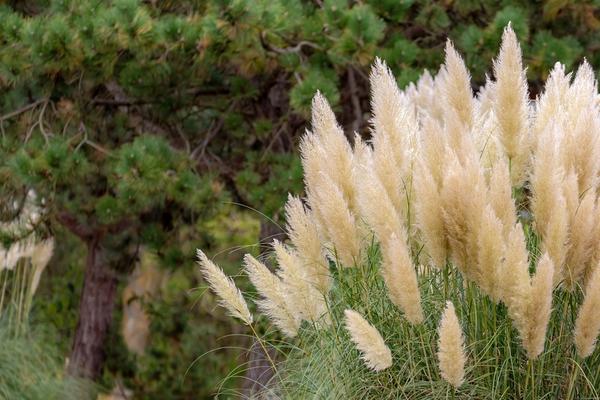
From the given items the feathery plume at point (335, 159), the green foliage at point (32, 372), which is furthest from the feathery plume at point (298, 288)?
the green foliage at point (32, 372)

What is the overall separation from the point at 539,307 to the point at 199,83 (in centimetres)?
457

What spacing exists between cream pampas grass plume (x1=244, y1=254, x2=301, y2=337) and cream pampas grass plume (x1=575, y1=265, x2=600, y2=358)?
75cm

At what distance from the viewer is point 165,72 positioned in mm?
6207

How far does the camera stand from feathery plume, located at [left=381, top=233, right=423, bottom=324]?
2.59 metres

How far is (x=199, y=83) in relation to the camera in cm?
691

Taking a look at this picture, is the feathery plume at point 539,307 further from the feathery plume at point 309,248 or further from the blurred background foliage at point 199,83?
the blurred background foliage at point 199,83

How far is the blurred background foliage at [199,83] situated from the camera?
5582 mm

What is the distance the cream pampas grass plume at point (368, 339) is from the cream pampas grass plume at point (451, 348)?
5.3 inches

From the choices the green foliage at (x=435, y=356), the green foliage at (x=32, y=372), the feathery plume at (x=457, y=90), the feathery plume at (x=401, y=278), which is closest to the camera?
the feathery plume at (x=401, y=278)

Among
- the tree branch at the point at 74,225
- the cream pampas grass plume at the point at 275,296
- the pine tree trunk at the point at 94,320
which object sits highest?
the cream pampas grass plume at the point at 275,296

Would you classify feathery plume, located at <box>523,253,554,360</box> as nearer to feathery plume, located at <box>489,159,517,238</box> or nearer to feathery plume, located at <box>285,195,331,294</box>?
feathery plume, located at <box>489,159,517,238</box>

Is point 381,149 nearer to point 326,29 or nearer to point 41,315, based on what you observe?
point 326,29

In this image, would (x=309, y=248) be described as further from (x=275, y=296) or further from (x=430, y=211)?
(x=430, y=211)

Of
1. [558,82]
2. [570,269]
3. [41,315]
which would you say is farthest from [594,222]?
[41,315]
